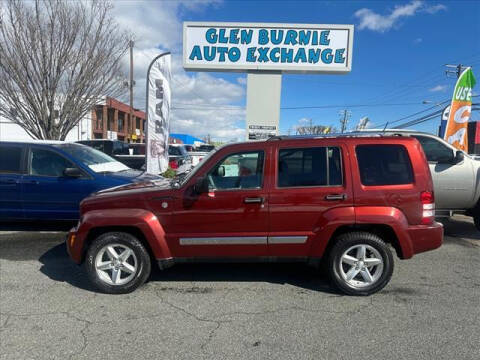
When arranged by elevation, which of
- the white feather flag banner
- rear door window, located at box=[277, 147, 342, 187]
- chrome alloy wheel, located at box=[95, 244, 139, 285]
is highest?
the white feather flag banner

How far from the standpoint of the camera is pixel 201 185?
346cm

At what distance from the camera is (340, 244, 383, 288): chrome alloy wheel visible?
3.58m

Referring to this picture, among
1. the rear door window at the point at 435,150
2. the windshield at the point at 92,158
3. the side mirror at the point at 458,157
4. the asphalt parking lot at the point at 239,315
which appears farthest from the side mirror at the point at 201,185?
the side mirror at the point at 458,157

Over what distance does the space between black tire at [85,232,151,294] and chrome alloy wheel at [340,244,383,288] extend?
7.45ft

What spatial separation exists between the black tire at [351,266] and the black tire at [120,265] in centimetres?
214

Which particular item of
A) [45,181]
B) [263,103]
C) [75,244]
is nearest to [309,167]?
[75,244]

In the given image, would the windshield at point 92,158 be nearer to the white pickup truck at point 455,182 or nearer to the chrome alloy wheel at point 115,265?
the chrome alloy wheel at point 115,265

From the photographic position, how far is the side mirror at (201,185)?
11.3 feet

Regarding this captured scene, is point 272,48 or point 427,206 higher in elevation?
point 272,48

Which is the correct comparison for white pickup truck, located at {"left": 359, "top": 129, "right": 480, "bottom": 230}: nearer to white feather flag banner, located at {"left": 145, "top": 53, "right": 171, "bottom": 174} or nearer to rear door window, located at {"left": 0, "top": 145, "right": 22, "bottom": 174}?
white feather flag banner, located at {"left": 145, "top": 53, "right": 171, "bottom": 174}

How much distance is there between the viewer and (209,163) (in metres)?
3.63

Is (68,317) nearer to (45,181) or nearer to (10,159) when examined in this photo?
(45,181)

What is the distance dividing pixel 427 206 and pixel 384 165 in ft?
2.11

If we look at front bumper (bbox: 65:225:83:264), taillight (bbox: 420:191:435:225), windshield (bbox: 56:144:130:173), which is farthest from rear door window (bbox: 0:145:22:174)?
taillight (bbox: 420:191:435:225)
